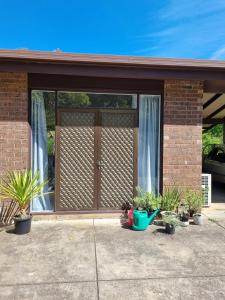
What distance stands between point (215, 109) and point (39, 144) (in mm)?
6268

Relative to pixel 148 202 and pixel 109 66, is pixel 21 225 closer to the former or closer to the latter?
pixel 148 202

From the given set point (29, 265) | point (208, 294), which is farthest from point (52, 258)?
point (208, 294)

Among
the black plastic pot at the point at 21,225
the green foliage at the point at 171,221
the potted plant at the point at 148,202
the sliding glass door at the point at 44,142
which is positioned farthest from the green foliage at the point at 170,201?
the black plastic pot at the point at 21,225

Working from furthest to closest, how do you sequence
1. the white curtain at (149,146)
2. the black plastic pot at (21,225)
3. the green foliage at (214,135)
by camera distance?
the green foliage at (214,135), the white curtain at (149,146), the black plastic pot at (21,225)

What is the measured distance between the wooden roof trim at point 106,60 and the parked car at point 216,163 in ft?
15.3

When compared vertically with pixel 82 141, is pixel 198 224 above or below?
below

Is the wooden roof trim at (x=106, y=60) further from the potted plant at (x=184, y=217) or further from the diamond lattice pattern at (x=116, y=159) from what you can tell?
Result: the potted plant at (x=184, y=217)

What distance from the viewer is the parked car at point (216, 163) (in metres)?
9.62

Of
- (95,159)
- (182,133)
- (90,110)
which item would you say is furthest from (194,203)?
(90,110)

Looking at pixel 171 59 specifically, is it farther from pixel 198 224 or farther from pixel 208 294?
pixel 208 294

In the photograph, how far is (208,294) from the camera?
3295mm

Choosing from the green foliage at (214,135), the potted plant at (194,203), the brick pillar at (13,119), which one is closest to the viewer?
the brick pillar at (13,119)

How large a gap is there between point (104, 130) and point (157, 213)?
196cm

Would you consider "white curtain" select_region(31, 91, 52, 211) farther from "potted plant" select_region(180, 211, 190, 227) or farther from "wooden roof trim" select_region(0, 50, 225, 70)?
"potted plant" select_region(180, 211, 190, 227)
